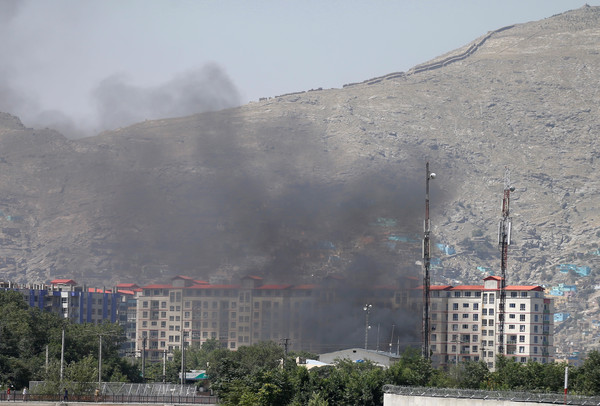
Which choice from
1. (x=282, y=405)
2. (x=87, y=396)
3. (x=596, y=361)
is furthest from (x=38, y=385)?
(x=596, y=361)

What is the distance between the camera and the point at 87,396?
123125mm

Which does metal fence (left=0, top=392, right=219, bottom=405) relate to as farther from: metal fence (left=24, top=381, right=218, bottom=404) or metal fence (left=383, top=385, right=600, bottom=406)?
metal fence (left=383, top=385, right=600, bottom=406)

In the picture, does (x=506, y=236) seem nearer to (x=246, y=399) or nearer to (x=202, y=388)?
(x=202, y=388)

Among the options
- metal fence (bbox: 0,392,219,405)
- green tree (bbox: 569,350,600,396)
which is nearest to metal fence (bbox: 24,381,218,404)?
metal fence (bbox: 0,392,219,405)

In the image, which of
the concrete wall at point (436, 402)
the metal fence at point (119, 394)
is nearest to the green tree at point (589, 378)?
the concrete wall at point (436, 402)

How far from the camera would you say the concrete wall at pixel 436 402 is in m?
83.6

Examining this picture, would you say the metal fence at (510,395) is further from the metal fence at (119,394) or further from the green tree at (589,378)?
the metal fence at (119,394)

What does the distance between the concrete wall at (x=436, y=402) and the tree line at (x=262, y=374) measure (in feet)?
44.1

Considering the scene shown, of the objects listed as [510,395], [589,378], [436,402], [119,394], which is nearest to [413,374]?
[589,378]

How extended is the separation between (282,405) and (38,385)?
3165 centimetres

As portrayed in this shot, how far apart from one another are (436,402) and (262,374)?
90.1 feet

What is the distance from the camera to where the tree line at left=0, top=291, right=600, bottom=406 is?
111750mm

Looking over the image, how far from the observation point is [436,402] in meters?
88.8

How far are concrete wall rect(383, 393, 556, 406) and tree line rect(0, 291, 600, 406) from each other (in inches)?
529
